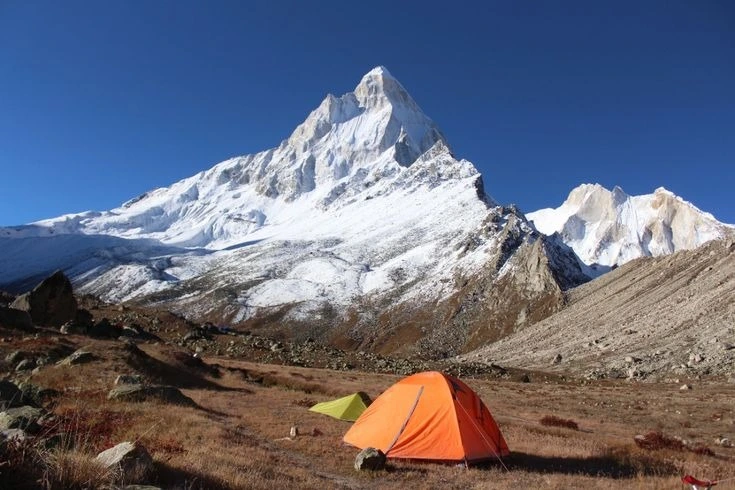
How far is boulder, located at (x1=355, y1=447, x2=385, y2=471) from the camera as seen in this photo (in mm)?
16234

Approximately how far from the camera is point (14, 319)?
4162 centimetres

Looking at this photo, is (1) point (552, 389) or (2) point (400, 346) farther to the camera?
(2) point (400, 346)

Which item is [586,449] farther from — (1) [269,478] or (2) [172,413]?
(2) [172,413]

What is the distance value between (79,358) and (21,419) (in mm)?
21002

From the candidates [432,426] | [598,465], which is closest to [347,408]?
[432,426]

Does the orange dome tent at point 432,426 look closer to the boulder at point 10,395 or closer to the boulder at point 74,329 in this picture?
the boulder at point 10,395

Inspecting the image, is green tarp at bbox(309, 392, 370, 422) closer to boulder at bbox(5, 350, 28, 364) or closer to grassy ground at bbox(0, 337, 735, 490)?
grassy ground at bbox(0, 337, 735, 490)

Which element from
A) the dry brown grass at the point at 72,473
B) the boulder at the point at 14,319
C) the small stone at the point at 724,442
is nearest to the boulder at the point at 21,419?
the dry brown grass at the point at 72,473

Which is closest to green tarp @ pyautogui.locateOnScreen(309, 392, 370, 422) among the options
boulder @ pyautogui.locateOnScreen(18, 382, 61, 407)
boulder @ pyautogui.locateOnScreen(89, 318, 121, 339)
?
boulder @ pyautogui.locateOnScreen(18, 382, 61, 407)

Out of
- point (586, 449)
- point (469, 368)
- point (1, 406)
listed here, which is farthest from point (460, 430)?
point (469, 368)

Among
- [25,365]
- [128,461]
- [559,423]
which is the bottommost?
[559,423]

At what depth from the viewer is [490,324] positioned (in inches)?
5197

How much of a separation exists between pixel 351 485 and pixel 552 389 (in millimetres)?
41235

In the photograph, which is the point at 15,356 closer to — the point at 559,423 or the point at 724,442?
the point at 559,423
